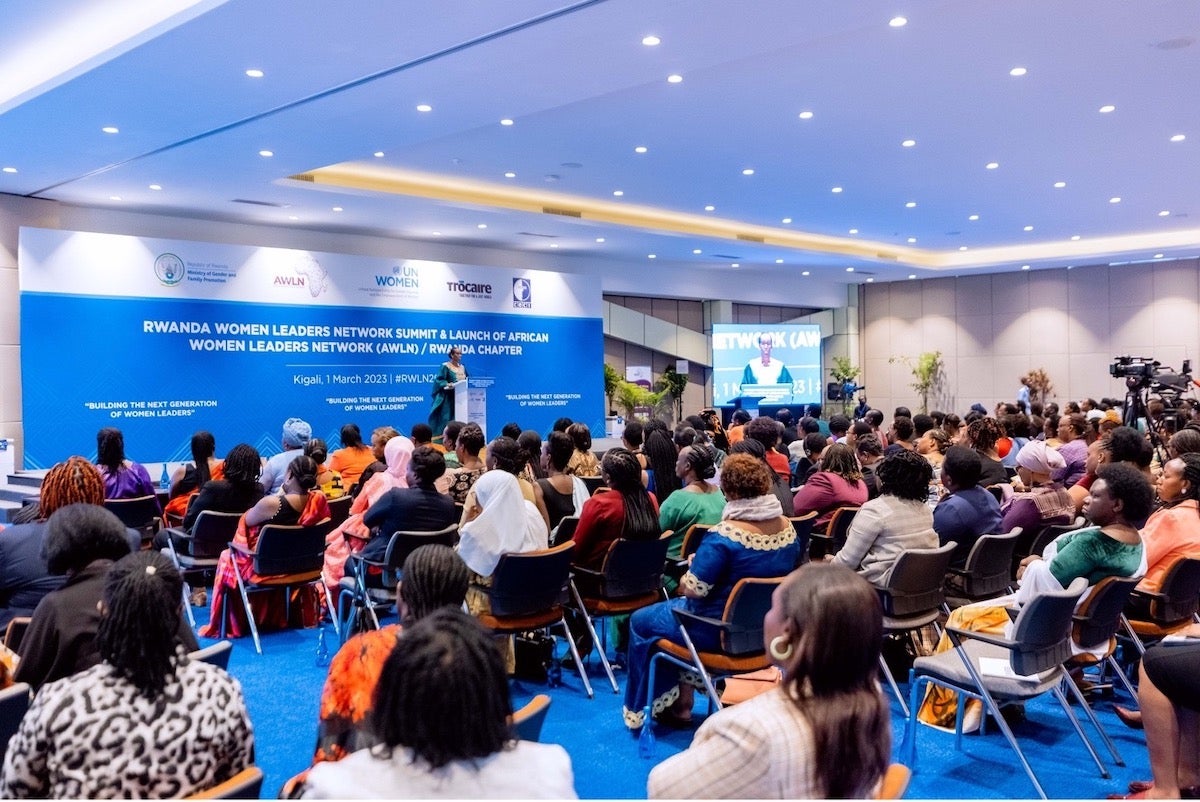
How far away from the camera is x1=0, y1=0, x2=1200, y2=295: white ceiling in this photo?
5.62 metres

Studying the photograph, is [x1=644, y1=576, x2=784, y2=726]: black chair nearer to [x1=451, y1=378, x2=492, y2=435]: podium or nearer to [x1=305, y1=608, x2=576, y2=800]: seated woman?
[x1=305, y1=608, x2=576, y2=800]: seated woman

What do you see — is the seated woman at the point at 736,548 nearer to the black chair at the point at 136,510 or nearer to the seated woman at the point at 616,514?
the seated woman at the point at 616,514

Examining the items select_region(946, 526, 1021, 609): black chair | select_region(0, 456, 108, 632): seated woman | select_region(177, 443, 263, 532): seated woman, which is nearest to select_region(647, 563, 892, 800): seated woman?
select_region(0, 456, 108, 632): seated woman

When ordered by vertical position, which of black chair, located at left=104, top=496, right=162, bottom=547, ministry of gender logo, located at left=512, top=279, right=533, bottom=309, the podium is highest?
ministry of gender logo, located at left=512, top=279, right=533, bottom=309

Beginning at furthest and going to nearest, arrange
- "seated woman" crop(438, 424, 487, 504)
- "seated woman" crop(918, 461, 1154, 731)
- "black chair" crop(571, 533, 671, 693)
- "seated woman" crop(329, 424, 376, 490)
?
1. "seated woman" crop(329, 424, 376, 490)
2. "seated woman" crop(438, 424, 487, 504)
3. "black chair" crop(571, 533, 671, 693)
4. "seated woman" crop(918, 461, 1154, 731)

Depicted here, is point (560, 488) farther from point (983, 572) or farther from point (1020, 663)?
point (1020, 663)

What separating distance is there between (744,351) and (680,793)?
16.7 meters

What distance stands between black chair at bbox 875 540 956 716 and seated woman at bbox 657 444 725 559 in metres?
1.02

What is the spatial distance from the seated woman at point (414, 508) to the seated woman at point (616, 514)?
862 mm

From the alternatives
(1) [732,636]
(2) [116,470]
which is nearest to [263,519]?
(2) [116,470]

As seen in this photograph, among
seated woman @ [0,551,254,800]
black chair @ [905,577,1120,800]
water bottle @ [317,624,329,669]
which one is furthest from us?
water bottle @ [317,624,329,669]

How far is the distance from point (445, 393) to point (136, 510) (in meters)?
5.86

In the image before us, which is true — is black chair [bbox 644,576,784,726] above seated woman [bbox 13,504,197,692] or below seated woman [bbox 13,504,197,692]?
below

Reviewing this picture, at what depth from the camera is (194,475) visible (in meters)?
6.86
